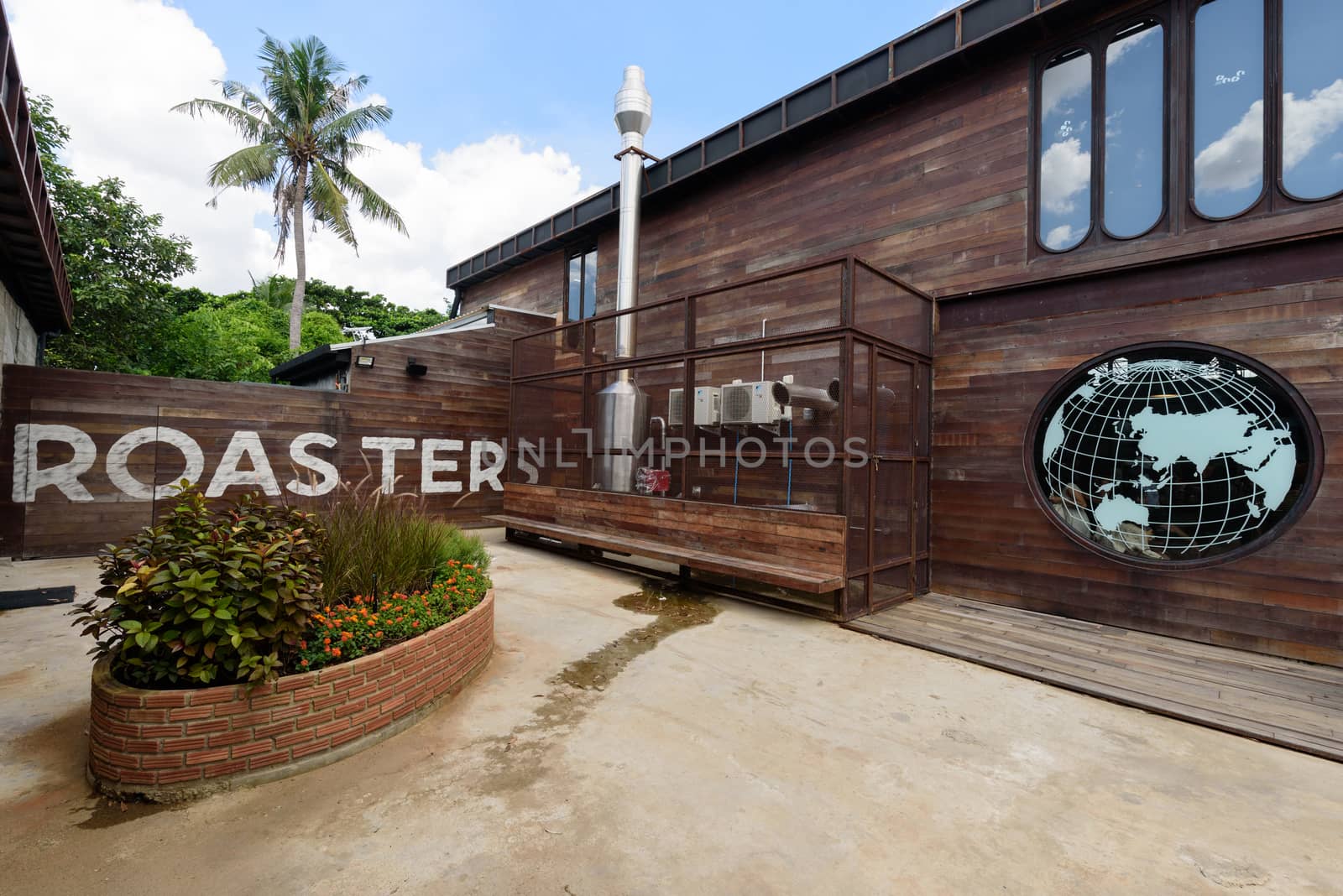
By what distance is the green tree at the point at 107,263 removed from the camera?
941cm

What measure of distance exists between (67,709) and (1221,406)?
296 inches

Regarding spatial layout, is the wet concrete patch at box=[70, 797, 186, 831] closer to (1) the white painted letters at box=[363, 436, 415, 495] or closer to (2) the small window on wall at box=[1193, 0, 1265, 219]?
(1) the white painted letters at box=[363, 436, 415, 495]

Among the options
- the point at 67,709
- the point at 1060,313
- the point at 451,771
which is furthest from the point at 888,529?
the point at 67,709

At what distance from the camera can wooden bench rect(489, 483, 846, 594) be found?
476 cm

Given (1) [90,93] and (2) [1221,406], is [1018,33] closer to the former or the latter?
(2) [1221,406]

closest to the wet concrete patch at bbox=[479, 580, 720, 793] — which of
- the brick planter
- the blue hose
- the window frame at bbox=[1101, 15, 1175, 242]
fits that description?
the brick planter

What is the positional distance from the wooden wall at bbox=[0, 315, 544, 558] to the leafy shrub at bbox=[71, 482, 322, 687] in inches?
77.9

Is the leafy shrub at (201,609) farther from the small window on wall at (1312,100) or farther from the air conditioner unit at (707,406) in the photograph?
the small window on wall at (1312,100)

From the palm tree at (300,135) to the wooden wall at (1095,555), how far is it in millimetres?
14729

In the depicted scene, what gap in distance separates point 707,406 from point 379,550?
3675mm

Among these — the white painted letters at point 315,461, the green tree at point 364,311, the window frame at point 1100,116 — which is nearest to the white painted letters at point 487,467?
the white painted letters at point 315,461

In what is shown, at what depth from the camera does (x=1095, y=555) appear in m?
4.80

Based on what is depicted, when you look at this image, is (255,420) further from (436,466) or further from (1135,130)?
(1135,130)

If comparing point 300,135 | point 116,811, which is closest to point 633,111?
point 116,811
